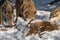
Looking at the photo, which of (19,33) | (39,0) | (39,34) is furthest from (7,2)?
(39,0)

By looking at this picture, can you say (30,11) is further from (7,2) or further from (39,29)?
(39,29)

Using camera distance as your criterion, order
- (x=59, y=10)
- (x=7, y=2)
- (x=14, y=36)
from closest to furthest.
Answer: (x=14, y=36) → (x=7, y=2) → (x=59, y=10)

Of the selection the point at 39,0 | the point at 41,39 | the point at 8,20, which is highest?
the point at 39,0

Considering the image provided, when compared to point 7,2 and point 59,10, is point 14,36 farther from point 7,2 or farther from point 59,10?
point 59,10

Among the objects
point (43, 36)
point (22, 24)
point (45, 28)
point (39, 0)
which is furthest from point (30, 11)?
point (39, 0)

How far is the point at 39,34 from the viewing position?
541cm

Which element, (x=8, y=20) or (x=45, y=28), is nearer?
(x=45, y=28)

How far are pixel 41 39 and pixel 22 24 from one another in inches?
54.8

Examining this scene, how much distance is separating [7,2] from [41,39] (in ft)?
10.1

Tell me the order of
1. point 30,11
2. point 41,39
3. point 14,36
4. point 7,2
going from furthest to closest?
point 30,11 → point 7,2 → point 14,36 → point 41,39

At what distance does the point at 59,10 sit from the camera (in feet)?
34.8

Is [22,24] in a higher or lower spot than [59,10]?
lower

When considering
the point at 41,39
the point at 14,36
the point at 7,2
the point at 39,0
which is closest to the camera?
the point at 41,39

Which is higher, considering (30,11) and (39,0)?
(39,0)
